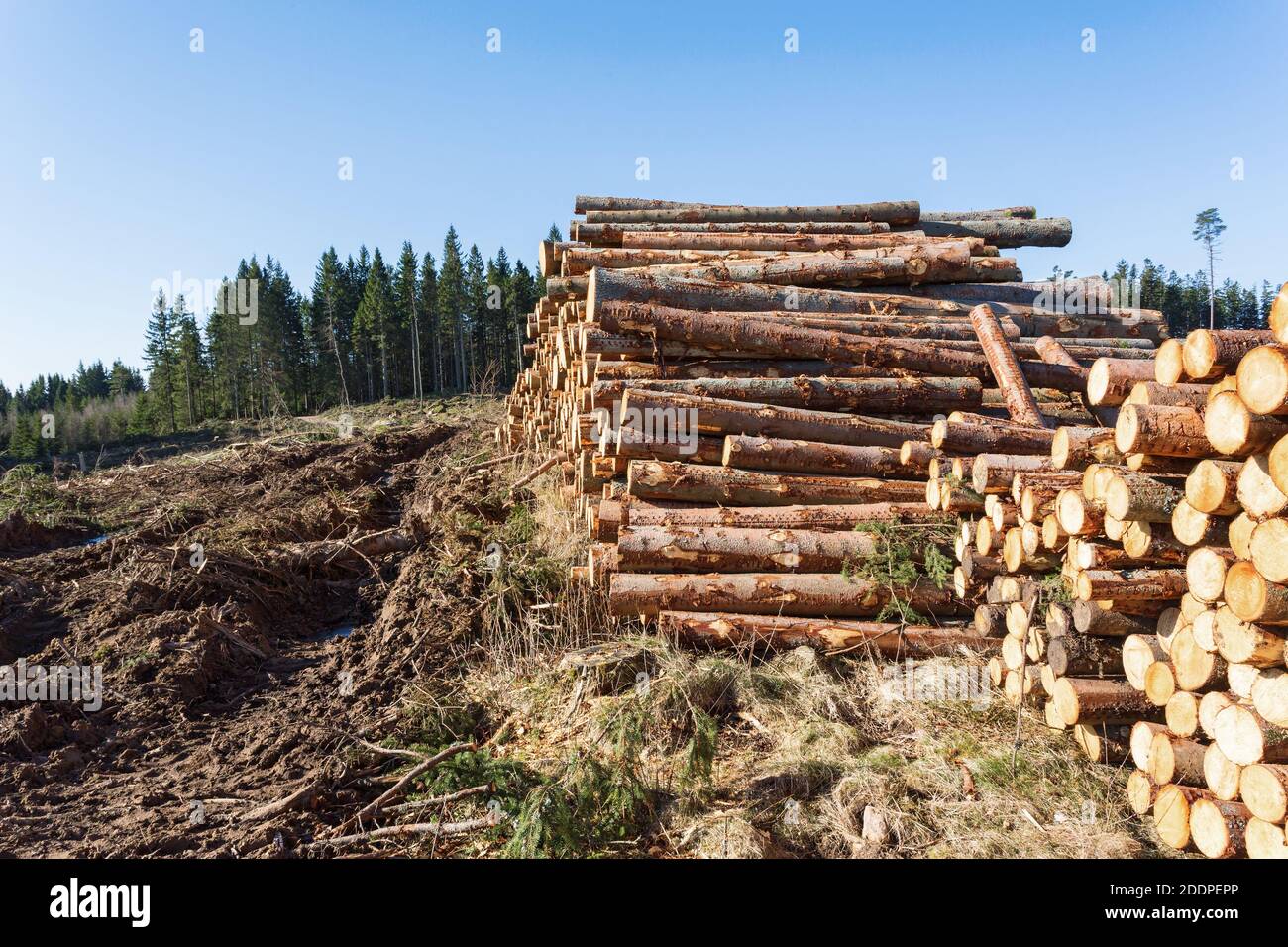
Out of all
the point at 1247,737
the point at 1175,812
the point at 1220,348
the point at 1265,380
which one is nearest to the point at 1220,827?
the point at 1175,812

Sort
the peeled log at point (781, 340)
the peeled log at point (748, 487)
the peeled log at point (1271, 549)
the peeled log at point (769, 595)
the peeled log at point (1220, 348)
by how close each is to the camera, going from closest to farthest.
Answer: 1. the peeled log at point (1271, 549)
2. the peeled log at point (1220, 348)
3. the peeled log at point (769, 595)
4. the peeled log at point (748, 487)
5. the peeled log at point (781, 340)

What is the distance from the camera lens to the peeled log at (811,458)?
6.99 metres

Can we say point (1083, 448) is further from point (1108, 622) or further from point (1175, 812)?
point (1175, 812)

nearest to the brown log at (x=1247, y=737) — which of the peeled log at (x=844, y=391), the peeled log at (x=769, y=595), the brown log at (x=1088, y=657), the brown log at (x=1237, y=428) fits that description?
the brown log at (x=1088, y=657)

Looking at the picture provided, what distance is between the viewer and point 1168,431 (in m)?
3.87

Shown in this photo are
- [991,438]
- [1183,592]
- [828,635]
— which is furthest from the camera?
[991,438]

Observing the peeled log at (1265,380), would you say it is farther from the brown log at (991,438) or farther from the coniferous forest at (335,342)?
the coniferous forest at (335,342)

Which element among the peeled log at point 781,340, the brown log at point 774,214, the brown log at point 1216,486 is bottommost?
the brown log at point 1216,486

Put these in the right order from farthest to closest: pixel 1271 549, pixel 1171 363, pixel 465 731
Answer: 1. pixel 465 731
2. pixel 1171 363
3. pixel 1271 549

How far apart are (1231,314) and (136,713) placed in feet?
277

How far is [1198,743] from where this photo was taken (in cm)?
402

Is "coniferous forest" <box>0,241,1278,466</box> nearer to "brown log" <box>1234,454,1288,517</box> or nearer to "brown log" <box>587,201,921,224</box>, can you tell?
"brown log" <box>587,201,921,224</box>

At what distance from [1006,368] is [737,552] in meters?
3.86

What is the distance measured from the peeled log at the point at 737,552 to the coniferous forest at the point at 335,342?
4558cm
